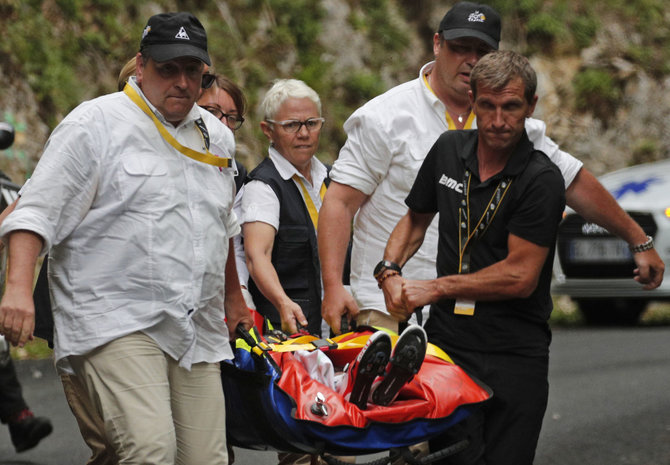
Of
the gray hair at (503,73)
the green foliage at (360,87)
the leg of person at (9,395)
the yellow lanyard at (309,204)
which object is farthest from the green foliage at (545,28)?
the gray hair at (503,73)

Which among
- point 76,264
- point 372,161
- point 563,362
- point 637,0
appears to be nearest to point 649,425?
point 563,362

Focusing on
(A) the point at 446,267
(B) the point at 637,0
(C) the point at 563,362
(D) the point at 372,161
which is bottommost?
(C) the point at 563,362

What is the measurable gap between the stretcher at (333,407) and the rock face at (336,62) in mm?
9249

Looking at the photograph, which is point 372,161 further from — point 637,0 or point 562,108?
point 637,0

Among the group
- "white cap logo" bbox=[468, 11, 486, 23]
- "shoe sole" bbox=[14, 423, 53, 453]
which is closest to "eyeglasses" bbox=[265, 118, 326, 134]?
"white cap logo" bbox=[468, 11, 486, 23]

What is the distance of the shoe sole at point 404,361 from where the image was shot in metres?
3.96

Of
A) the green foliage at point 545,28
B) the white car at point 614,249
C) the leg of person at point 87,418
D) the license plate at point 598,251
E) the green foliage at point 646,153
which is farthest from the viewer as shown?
the green foliage at point 545,28

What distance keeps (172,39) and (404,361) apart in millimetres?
1326

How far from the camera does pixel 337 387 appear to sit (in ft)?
13.8

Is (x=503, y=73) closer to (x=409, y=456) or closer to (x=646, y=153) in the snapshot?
(x=409, y=456)

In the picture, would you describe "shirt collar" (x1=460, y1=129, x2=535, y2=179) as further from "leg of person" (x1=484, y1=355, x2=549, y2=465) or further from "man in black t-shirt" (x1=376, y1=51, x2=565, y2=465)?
"leg of person" (x1=484, y1=355, x2=549, y2=465)

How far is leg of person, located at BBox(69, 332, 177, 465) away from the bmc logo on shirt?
119 centimetres

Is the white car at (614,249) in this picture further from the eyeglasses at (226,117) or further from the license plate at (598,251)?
the eyeglasses at (226,117)

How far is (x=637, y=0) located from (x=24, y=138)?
1146 centimetres
